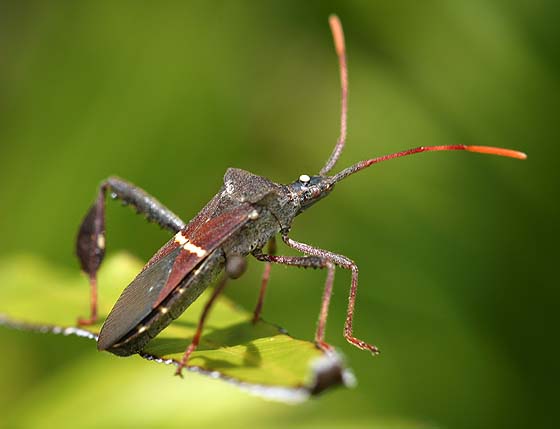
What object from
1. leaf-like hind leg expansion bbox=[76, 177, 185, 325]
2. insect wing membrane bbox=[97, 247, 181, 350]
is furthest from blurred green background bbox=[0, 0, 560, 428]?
insect wing membrane bbox=[97, 247, 181, 350]

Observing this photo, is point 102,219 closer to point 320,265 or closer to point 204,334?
point 204,334

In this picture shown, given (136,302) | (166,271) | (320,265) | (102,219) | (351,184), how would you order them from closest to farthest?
(136,302) → (166,271) → (320,265) → (102,219) → (351,184)

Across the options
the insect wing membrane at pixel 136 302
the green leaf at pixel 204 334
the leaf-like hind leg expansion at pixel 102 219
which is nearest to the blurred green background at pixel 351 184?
the green leaf at pixel 204 334

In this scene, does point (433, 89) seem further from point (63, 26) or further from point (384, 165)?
point (63, 26)

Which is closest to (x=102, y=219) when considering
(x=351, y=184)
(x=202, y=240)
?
(x=202, y=240)

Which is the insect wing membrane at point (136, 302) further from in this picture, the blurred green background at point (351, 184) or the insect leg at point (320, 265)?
the blurred green background at point (351, 184)

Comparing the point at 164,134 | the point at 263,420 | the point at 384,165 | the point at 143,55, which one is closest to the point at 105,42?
the point at 143,55
